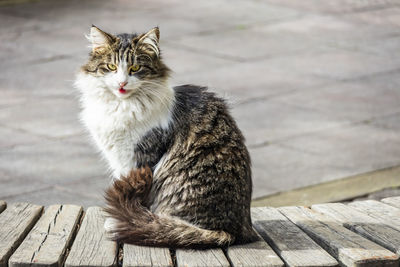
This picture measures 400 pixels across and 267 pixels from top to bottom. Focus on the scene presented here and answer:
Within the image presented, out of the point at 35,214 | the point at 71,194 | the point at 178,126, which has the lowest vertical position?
the point at 71,194

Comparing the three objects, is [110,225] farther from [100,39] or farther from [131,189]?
[100,39]

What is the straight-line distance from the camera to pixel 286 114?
775cm

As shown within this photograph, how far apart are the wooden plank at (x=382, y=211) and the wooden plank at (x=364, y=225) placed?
0.05 meters

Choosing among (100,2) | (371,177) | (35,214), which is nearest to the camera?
(35,214)

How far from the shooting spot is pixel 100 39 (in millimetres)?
3668

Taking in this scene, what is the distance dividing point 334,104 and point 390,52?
274 centimetres

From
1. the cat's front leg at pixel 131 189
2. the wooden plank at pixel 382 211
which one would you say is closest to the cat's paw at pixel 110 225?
the cat's front leg at pixel 131 189

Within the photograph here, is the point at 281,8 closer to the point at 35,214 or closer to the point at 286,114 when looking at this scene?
the point at 286,114

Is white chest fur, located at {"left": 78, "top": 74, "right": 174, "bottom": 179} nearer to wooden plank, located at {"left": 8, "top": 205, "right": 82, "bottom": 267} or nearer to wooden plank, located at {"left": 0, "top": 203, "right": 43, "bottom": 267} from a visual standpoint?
wooden plank, located at {"left": 8, "top": 205, "right": 82, "bottom": 267}

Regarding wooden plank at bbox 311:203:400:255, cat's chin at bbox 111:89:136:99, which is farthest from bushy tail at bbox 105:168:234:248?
wooden plank at bbox 311:203:400:255

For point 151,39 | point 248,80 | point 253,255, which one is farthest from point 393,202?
point 248,80

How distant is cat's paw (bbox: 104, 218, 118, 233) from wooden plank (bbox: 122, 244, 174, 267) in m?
0.14

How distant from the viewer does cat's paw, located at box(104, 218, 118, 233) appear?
3512mm

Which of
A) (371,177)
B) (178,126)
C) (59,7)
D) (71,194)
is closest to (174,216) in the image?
(178,126)
